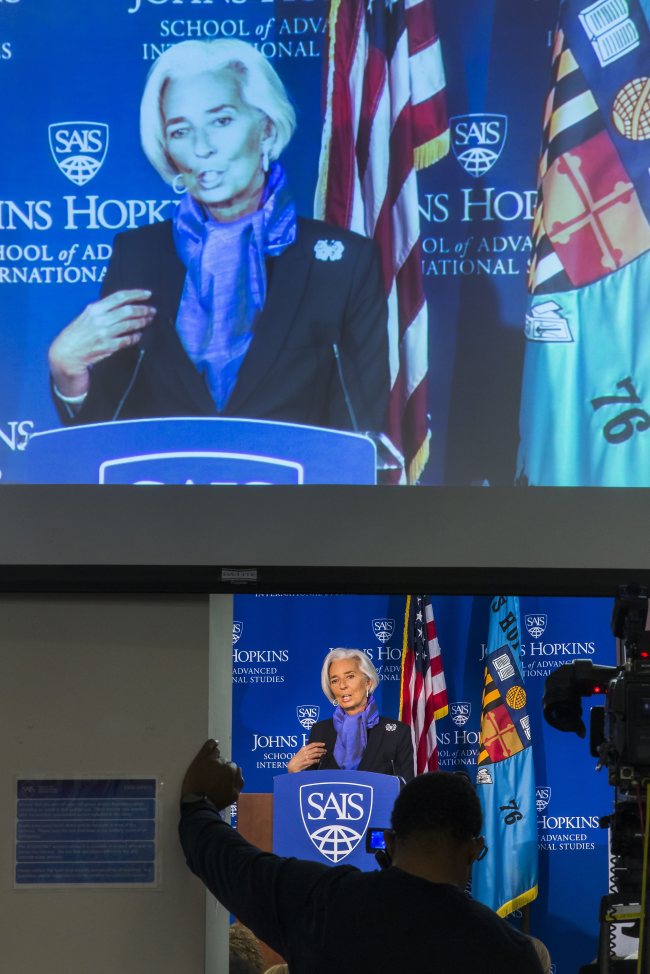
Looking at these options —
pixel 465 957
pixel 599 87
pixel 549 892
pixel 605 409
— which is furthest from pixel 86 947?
pixel 549 892

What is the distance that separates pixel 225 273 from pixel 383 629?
2.17 meters

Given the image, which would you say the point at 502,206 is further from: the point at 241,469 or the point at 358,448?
the point at 241,469

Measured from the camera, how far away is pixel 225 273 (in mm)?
3826

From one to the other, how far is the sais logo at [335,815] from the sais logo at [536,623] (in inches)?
42.0

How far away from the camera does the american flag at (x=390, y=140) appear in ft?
12.6

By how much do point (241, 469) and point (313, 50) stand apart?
1.41m

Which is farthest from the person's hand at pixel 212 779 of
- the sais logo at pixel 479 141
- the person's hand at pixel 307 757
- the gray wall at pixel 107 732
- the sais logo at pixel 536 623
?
the sais logo at pixel 536 623

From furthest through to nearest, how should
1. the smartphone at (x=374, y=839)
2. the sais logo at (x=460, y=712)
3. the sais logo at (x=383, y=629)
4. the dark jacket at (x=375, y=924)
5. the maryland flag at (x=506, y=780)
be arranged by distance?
1. the sais logo at (x=383, y=629)
2. the sais logo at (x=460, y=712)
3. the maryland flag at (x=506, y=780)
4. the smartphone at (x=374, y=839)
5. the dark jacket at (x=375, y=924)

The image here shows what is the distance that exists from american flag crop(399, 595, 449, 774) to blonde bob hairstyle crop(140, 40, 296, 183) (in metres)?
2.30

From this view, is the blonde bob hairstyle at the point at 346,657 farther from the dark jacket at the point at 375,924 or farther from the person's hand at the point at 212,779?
the dark jacket at the point at 375,924

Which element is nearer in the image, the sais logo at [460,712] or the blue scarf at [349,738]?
the blue scarf at [349,738]

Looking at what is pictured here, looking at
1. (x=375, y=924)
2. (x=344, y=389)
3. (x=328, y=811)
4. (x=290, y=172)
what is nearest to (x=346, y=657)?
(x=328, y=811)

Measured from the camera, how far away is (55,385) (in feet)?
12.1

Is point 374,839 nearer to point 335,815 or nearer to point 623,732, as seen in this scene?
point 623,732
